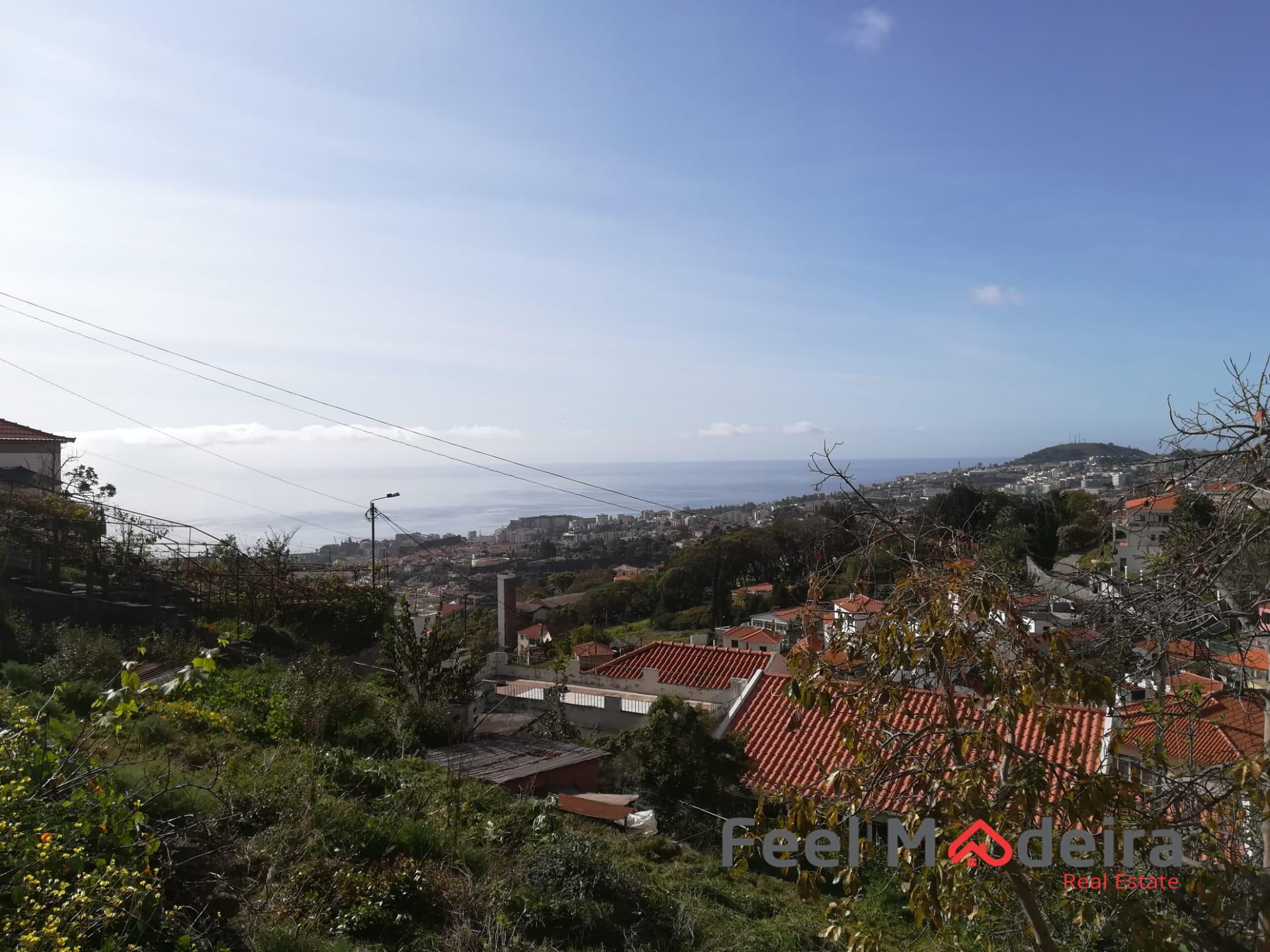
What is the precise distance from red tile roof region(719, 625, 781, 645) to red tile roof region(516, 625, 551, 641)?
10437 mm

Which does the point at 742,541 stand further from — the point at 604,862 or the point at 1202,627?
the point at 1202,627

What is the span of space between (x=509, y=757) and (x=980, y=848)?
7.64 meters

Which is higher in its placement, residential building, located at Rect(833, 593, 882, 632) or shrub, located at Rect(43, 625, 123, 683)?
residential building, located at Rect(833, 593, 882, 632)

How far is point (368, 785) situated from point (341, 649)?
866 centimetres

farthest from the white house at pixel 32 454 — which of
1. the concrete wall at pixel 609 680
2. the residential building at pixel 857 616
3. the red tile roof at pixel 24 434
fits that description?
the residential building at pixel 857 616

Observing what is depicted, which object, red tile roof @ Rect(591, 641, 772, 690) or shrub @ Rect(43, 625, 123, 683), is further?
red tile roof @ Rect(591, 641, 772, 690)

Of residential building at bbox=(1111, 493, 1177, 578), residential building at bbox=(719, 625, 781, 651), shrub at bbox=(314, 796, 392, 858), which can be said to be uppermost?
residential building at bbox=(1111, 493, 1177, 578)

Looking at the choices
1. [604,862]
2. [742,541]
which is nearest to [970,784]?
[604,862]

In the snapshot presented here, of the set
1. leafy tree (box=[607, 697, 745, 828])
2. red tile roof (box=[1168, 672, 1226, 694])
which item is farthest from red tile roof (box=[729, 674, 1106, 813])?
red tile roof (box=[1168, 672, 1226, 694])

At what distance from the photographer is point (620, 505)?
20984 millimetres

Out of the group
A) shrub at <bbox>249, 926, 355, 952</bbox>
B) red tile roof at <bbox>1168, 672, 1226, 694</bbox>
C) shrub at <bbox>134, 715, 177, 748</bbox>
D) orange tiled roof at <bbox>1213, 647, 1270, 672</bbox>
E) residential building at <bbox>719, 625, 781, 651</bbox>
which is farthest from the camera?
residential building at <bbox>719, 625, 781, 651</bbox>

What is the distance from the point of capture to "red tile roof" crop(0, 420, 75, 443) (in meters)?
19.7

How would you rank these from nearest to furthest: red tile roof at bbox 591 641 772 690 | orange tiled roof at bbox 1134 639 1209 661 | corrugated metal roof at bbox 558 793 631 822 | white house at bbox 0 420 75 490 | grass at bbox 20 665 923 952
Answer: orange tiled roof at bbox 1134 639 1209 661 < grass at bbox 20 665 923 952 < corrugated metal roof at bbox 558 793 631 822 < red tile roof at bbox 591 641 772 690 < white house at bbox 0 420 75 490

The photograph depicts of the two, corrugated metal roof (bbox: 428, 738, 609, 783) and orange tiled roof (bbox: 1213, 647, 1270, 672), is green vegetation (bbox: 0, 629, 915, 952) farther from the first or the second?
orange tiled roof (bbox: 1213, 647, 1270, 672)
